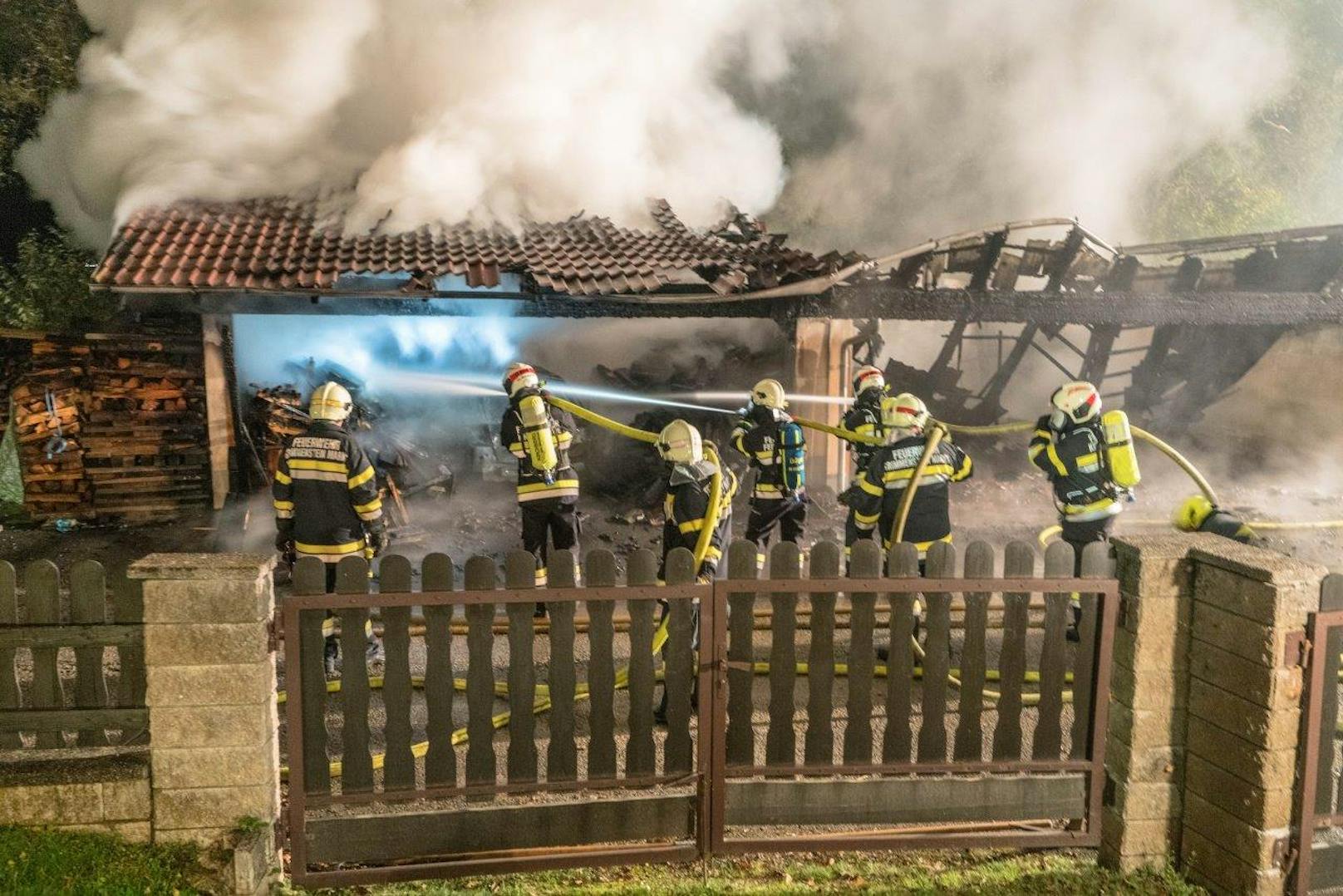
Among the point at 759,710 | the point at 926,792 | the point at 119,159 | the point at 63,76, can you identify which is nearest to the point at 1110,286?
the point at 759,710

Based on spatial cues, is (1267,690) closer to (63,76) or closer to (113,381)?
(113,381)

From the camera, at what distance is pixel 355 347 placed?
1259cm

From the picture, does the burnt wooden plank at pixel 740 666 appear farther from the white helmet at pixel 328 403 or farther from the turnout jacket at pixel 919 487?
the white helmet at pixel 328 403

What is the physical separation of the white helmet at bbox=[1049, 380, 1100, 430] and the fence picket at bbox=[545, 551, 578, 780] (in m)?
4.64

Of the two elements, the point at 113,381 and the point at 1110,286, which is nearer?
the point at 113,381

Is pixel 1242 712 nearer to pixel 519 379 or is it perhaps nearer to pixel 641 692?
pixel 641 692

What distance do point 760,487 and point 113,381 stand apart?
892cm

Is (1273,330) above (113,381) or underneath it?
above

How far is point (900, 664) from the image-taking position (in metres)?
4.02

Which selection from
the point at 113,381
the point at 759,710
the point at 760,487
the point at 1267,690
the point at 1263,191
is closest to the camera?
the point at 1267,690

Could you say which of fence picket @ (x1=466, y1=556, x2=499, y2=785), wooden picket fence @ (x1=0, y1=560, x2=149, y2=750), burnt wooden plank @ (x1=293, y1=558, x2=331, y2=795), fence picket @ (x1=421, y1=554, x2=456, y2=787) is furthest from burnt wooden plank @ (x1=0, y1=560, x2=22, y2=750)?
fence picket @ (x1=466, y1=556, x2=499, y2=785)

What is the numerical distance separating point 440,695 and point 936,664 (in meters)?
2.22

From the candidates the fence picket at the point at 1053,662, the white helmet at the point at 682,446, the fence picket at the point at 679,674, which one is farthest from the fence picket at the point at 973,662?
the white helmet at the point at 682,446

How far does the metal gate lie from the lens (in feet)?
12.1
